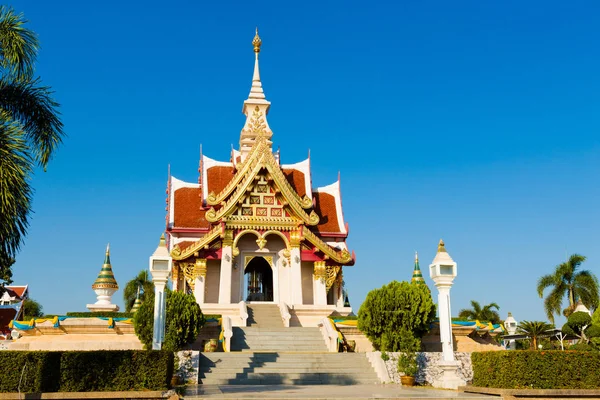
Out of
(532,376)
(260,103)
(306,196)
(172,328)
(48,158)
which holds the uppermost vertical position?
(260,103)

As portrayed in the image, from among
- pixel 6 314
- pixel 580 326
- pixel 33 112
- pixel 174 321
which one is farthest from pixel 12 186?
pixel 6 314

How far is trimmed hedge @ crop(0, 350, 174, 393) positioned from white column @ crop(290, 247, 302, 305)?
1242 cm

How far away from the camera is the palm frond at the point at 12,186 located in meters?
9.52

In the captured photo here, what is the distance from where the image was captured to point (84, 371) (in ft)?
34.0

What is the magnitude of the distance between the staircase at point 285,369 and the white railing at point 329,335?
5.84ft

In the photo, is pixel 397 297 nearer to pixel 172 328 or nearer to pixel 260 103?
pixel 172 328

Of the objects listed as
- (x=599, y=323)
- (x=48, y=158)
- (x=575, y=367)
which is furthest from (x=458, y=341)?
(x=599, y=323)

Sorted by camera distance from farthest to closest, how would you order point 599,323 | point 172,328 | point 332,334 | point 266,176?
point 599,323 < point 266,176 < point 332,334 < point 172,328

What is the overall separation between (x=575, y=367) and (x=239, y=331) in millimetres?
10653

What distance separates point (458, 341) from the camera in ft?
61.9

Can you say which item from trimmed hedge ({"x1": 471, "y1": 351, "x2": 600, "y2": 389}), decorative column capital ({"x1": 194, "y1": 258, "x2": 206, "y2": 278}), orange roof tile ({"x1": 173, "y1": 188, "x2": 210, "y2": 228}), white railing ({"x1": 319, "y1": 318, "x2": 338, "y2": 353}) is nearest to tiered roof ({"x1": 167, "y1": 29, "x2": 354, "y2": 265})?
orange roof tile ({"x1": 173, "y1": 188, "x2": 210, "y2": 228})

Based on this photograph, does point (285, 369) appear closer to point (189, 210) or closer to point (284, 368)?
point (284, 368)

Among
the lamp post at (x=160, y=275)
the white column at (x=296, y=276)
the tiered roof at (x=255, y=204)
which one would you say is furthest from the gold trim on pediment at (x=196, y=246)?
the lamp post at (x=160, y=275)

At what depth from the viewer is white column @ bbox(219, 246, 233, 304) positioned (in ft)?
74.3
